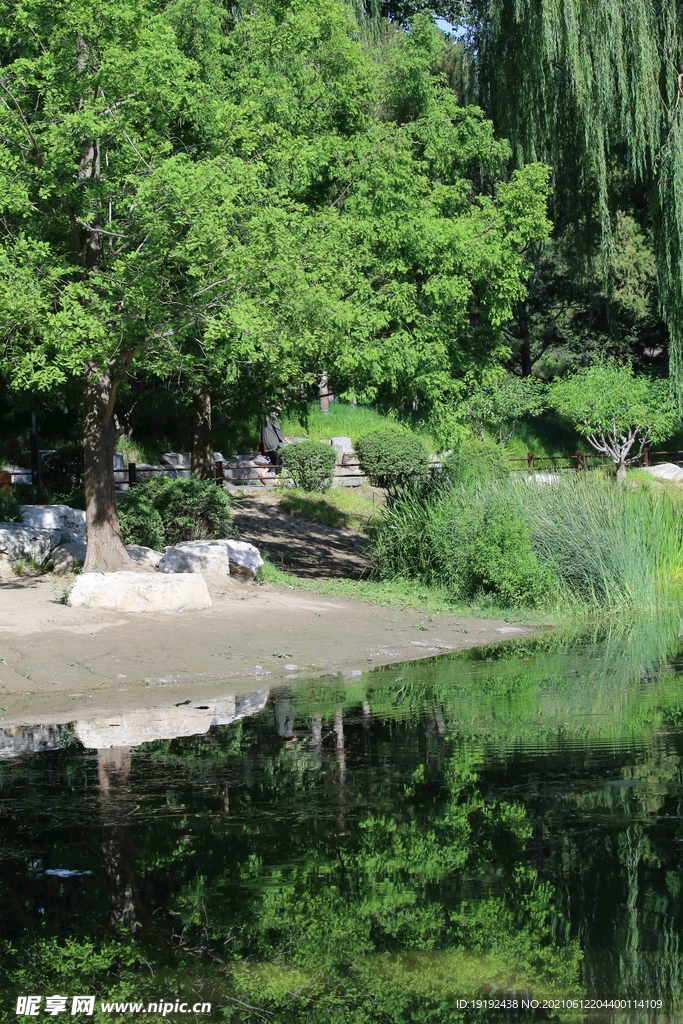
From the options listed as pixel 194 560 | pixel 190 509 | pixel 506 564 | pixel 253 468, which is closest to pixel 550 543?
pixel 506 564

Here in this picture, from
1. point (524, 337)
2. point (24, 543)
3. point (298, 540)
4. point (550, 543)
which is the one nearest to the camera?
point (24, 543)

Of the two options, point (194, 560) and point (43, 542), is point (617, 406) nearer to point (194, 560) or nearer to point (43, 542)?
point (194, 560)

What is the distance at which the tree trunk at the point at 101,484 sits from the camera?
16172 mm

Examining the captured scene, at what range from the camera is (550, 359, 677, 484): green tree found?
95.0 ft

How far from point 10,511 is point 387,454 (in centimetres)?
1543

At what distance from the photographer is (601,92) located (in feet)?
75.2

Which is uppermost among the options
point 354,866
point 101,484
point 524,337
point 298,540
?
point 524,337

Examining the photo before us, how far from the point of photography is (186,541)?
1892 cm

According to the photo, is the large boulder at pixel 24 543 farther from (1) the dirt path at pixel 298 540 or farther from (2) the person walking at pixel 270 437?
(2) the person walking at pixel 270 437

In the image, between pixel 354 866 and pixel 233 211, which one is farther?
pixel 233 211

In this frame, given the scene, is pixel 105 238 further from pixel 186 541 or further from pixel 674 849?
pixel 674 849

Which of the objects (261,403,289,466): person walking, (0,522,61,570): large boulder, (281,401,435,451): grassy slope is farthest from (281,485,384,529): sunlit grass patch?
(0,522,61,570): large boulder

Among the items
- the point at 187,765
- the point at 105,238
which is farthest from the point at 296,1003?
the point at 105,238

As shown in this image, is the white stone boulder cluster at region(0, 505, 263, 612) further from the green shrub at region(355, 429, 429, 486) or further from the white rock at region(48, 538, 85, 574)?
the green shrub at region(355, 429, 429, 486)
